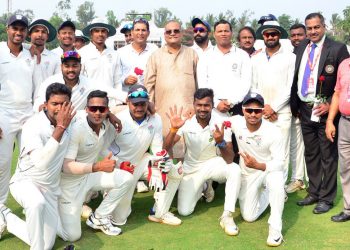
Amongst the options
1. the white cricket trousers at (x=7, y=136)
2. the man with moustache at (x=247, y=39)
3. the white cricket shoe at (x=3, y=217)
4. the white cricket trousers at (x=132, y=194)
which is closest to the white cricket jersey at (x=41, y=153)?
the white cricket shoe at (x=3, y=217)

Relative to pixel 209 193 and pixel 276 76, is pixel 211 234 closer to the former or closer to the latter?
pixel 209 193

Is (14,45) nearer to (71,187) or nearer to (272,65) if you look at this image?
(71,187)

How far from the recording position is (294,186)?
A: 7.18 m

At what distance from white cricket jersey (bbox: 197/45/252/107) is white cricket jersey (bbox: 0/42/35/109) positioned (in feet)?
7.91

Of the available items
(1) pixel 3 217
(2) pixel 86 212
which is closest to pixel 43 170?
(1) pixel 3 217

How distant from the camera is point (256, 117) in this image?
18.7 ft

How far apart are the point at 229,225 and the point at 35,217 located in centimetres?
228

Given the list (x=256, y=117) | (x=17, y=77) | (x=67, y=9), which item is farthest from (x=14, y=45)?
(x=67, y=9)

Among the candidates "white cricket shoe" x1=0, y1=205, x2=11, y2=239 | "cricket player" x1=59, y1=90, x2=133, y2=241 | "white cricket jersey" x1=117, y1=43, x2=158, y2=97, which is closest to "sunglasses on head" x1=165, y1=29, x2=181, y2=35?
"white cricket jersey" x1=117, y1=43, x2=158, y2=97

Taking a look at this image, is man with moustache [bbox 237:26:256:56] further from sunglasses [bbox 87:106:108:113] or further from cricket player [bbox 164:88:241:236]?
sunglasses [bbox 87:106:108:113]

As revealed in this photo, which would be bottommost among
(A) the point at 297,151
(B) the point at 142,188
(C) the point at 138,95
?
(B) the point at 142,188

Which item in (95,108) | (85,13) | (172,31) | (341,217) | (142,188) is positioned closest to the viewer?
(95,108)

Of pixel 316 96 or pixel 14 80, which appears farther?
pixel 316 96

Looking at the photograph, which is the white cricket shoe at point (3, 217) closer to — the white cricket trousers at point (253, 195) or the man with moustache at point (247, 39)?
the white cricket trousers at point (253, 195)
